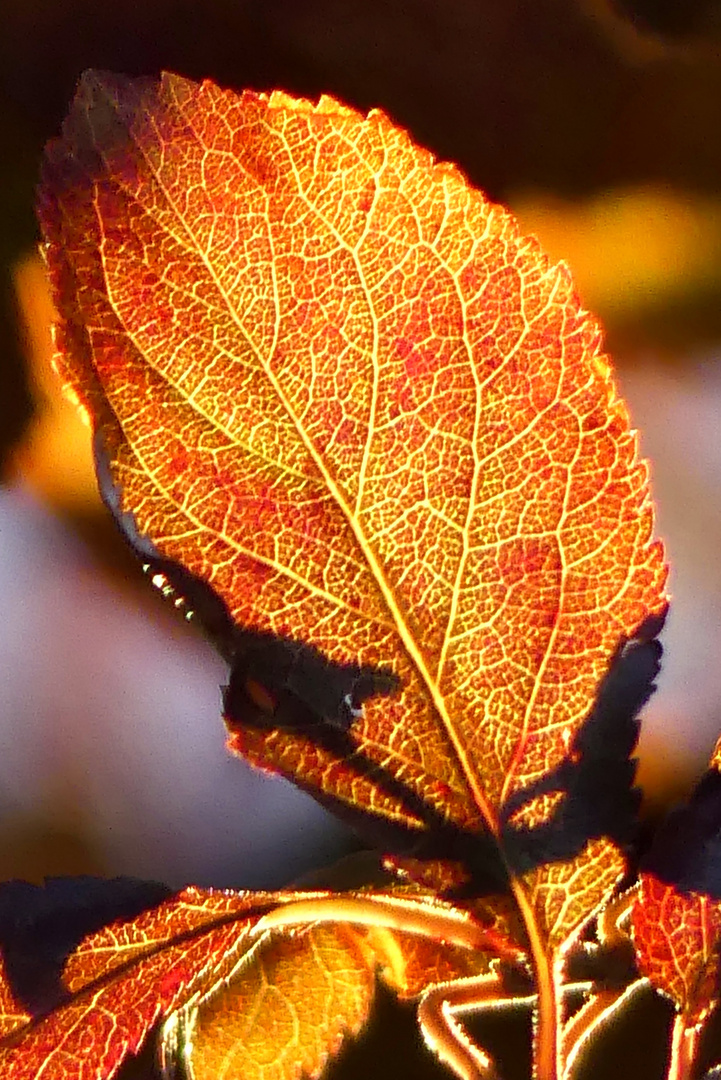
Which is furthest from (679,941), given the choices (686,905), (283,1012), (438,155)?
(438,155)

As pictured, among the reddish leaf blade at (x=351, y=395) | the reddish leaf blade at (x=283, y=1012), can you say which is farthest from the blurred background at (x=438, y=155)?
the reddish leaf blade at (x=351, y=395)

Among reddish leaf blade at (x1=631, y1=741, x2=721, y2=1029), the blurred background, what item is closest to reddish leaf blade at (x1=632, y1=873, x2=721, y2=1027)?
reddish leaf blade at (x1=631, y1=741, x2=721, y2=1029)

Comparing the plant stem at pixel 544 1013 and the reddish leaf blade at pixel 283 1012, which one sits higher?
the plant stem at pixel 544 1013

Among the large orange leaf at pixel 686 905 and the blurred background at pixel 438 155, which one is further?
the blurred background at pixel 438 155

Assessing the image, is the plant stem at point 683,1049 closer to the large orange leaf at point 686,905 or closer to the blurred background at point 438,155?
the large orange leaf at point 686,905

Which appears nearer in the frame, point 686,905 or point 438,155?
point 686,905

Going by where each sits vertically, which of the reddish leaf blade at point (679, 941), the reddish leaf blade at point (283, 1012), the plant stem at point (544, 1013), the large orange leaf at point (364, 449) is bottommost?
the reddish leaf blade at point (283, 1012)

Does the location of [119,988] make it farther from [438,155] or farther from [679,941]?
[438,155]

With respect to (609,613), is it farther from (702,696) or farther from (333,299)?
(702,696)
